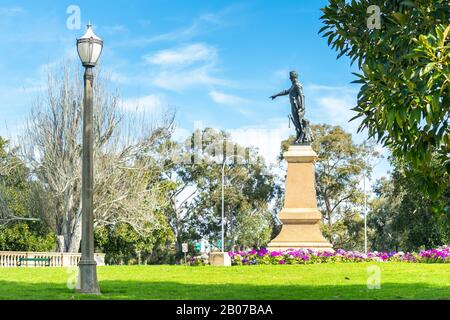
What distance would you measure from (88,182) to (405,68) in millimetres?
5861

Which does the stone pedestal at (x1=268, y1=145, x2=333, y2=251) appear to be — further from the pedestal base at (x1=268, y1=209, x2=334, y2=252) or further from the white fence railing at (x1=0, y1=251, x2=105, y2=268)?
the white fence railing at (x1=0, y1=251, x2=105, y2=268)

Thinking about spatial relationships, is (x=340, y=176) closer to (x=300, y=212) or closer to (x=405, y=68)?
(x=300, y=212)

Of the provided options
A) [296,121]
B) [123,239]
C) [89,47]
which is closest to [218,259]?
[296,121]

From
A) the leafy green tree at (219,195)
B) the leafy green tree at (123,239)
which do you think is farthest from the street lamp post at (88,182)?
the leafy green tree at (219,195)

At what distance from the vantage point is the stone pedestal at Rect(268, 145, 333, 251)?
2725 cm

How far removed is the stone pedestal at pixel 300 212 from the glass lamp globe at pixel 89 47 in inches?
635

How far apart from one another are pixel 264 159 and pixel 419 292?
46801 millimetres

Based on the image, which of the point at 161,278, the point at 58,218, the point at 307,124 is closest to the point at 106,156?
the point at 58,218

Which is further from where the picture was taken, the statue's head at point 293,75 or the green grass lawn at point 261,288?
→ the statue's head at point 293,75

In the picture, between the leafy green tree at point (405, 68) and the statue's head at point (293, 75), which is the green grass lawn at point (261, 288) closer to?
the leafy green tree at point (405, 68)

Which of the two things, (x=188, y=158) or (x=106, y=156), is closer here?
(x=106, y=156)

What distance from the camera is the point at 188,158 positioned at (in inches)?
2235

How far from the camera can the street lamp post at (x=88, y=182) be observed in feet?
39.0
